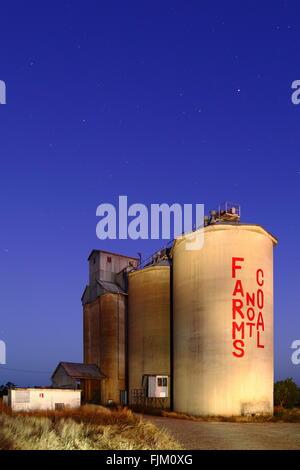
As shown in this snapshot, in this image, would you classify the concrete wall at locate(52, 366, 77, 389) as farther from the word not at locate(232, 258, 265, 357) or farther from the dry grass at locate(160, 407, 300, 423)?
the word not at locate(232, 258, 265, 357)

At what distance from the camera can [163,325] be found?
49344 mm

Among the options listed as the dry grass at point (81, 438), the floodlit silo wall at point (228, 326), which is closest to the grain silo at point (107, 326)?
the floodlit silo wall at point (228, 326)

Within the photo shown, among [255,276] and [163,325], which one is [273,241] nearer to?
[255,276]

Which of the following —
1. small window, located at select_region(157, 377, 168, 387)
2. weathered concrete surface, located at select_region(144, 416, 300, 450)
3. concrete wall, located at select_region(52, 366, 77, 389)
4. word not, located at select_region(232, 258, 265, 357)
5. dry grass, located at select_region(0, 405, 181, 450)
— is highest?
word not, located at select_region(232, 258, 265, 357)

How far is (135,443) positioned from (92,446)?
178 cm

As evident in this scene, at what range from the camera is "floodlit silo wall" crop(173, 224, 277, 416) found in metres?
37.9

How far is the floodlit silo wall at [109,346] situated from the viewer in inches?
2164

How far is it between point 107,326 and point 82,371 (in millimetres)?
5503

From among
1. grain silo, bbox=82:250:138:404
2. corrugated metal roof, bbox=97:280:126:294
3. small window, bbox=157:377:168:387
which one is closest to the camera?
small window, bbox=157:377:168:387

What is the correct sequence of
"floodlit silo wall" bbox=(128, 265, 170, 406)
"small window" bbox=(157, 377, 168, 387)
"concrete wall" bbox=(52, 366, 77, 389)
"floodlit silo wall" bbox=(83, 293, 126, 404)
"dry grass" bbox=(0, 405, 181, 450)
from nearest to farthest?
"dry grass" bbox=(0, 405, 181, 450), "small window" bbox=(157, 377, 168, 387), "floodlit silo wall" bbox=(128, 265, 170, 406), "concrete wall" bbox=(52, 366, 77, 389), "floodlit silo wall" bbox=(83, 293, 126, 404)
